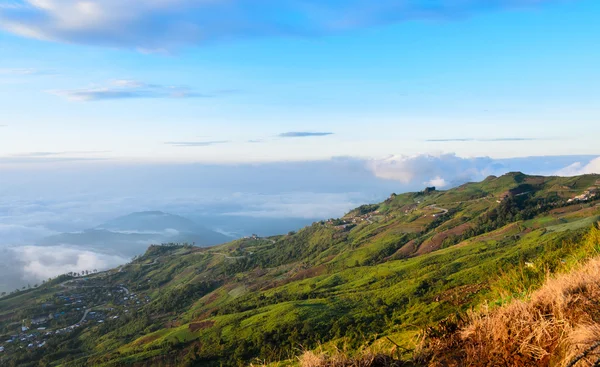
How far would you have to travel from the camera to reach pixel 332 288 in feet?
312

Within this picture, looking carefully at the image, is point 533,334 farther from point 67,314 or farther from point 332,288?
point 67,314

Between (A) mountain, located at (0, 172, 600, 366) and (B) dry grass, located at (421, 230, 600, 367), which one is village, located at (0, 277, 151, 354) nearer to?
(A) mountain, located at (0, 172, 600, 366)

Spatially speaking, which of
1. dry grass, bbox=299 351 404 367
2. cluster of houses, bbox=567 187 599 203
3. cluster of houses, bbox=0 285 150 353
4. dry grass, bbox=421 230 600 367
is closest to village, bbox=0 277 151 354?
cluster of houses, bbox=0 285 150 353

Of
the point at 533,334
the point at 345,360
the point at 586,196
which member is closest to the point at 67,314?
the point at 345,360

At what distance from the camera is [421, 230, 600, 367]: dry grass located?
17.9 ft

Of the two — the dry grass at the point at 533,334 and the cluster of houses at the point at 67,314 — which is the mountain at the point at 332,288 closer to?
the dry grass at the point at 533,334

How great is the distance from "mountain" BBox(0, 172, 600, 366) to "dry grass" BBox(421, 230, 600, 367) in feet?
0.47

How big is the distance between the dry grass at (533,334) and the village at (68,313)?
129659 mm

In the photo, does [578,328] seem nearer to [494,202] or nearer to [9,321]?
[494,202]

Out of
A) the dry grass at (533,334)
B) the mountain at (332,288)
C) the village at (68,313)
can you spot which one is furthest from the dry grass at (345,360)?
the village at (68,313)

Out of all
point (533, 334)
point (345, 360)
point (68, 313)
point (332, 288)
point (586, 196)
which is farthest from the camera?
point (68, 313)

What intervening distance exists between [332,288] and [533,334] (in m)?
92.7

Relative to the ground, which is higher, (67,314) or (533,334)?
(533,334)

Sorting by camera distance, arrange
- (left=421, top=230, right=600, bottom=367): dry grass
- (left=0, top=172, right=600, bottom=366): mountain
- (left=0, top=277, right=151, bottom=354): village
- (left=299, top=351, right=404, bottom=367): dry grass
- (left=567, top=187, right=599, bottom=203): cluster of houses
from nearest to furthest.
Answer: (left=421, top=230, right=600, bottom=367): dry grass
(left=299, top=351, right=404, bottom=367): dry grass
(left=0, top=172, right=600, bottom=366): mountain
(left=0, top=277, right=151, bottom=354): village
(left=567, top=187, right=599, bottom=203): cluster of houses
